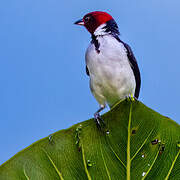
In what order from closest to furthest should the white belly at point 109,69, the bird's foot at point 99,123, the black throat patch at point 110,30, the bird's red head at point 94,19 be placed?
the bird's foot at point 99,123
the white belly at point 109,69
the black throat patch at point 110,30
the bird's red head at point 94,19

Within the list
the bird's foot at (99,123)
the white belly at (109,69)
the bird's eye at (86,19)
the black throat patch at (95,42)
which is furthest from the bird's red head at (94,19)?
the bird's foot at (99,123)

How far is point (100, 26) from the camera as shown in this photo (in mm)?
3340

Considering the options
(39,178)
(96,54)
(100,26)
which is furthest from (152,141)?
(100,26)

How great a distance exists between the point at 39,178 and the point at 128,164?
0.56 m

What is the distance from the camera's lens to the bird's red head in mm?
3391

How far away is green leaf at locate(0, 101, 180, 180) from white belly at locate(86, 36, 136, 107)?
113 centimetres

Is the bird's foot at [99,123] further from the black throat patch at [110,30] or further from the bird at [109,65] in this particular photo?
the black throat patch at [110,30]

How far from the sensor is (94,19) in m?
3.46

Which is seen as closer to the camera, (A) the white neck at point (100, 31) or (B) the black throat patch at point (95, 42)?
(B) the black throat patch at point (95, 42)

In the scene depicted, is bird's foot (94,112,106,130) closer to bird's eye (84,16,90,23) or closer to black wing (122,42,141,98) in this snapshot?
black wing (122,42,141,98)

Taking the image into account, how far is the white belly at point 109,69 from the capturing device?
2.91m

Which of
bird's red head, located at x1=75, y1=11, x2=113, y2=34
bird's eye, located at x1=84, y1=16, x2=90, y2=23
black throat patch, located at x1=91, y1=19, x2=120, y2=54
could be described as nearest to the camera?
black throat patch, located at x1=91, y1=19, x2=120, y2=54

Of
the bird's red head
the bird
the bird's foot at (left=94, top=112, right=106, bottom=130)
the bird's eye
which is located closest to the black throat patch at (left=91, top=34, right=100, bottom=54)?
the bird

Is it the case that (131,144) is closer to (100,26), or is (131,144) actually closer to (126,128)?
(126,128)
